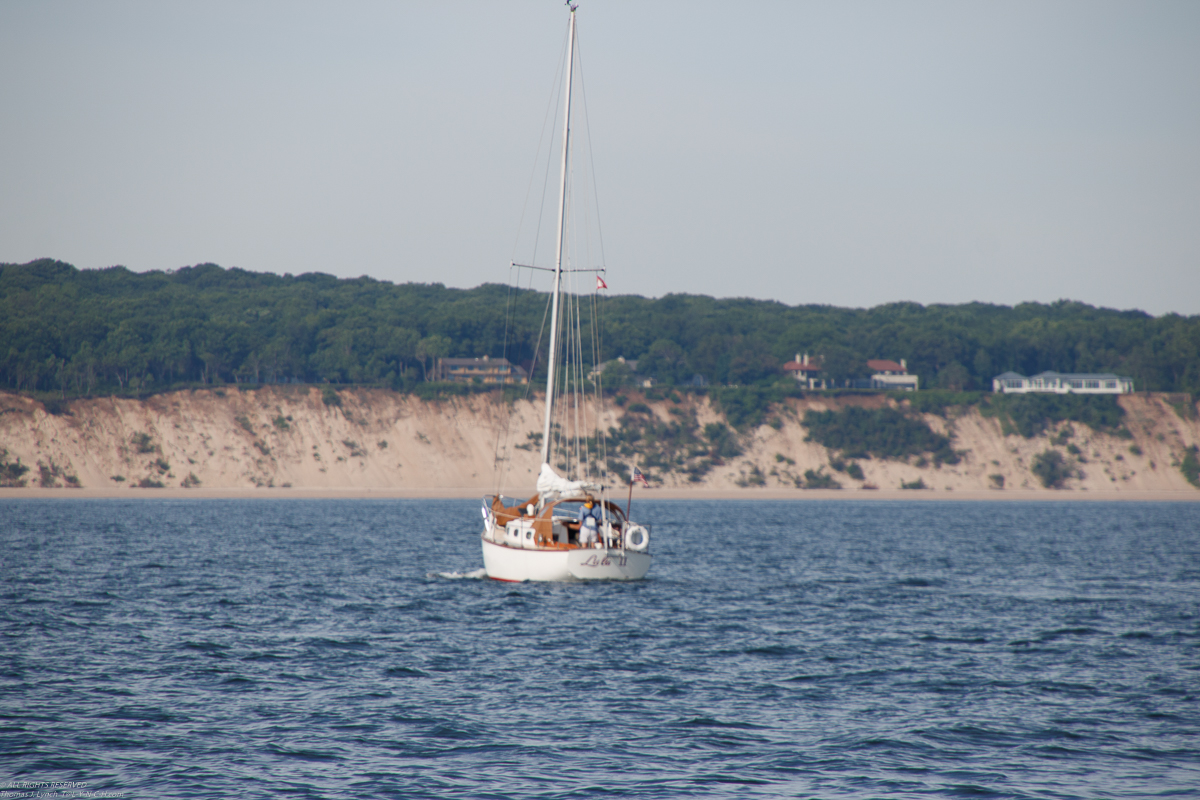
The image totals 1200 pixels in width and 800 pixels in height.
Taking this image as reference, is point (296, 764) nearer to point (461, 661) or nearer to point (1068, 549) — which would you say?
point (461, 661)

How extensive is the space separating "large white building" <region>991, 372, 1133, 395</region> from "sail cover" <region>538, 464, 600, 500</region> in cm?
13550

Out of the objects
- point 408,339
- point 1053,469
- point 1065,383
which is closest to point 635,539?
point 1053,469

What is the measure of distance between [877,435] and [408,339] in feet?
223

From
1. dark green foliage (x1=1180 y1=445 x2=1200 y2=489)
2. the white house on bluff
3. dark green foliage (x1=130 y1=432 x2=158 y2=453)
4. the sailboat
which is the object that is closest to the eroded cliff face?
dark green foliage (x1=130 y1=432 x2=158 y2=453)

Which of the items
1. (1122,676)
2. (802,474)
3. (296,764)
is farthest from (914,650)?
(802,474)

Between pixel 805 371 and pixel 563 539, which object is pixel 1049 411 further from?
pixel 563 539

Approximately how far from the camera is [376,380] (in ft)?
504

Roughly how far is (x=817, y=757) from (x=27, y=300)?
158624 mm

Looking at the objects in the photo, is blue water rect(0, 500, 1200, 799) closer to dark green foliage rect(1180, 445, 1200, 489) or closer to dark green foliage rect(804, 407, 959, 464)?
dark green foliage rect(804, 407, 959, 464)

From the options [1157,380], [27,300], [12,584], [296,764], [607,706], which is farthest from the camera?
[1157,380]

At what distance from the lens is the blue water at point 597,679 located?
698 inches

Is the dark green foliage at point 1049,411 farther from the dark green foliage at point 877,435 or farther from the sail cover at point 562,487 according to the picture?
the sail cover at point 562,487

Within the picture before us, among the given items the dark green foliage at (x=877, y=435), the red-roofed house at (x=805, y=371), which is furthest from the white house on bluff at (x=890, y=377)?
the dark green foliage at (x=877, y=435)

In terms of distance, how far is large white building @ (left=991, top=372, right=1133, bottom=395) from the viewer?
16500 cm
